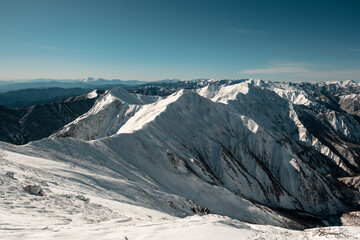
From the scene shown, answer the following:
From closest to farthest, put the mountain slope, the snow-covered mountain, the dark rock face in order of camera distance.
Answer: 1. the snow-covered mountain
2. the mountain slope
3. the dark rock face

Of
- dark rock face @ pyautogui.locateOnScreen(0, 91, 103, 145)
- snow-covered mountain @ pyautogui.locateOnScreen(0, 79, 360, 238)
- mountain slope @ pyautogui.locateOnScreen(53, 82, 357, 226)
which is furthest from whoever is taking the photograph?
dark rock face @ pyautogui.locateOnScreen(0, 91, 103, 145)

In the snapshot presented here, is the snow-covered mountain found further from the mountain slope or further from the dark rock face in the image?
the dark rock face

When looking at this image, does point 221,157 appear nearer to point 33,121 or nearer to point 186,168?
point 186,168

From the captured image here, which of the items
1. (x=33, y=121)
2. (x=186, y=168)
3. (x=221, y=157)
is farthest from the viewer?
(x=33, y=121)

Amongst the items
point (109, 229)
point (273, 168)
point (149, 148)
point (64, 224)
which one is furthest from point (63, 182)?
point (273, 168)

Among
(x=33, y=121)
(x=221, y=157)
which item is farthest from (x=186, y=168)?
(x=33, y=121)

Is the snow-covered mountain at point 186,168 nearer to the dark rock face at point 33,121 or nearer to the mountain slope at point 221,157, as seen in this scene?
the mountain slope at point 221,157

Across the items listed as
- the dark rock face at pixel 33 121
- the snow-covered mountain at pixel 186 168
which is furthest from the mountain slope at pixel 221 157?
the dark rock face at pixel 33 121

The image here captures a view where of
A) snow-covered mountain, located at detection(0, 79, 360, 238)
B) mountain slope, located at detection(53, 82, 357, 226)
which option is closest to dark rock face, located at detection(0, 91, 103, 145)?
mountain slope, located at detection(53, 82, 357, 226)

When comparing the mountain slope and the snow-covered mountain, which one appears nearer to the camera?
the snow-covered mountain
